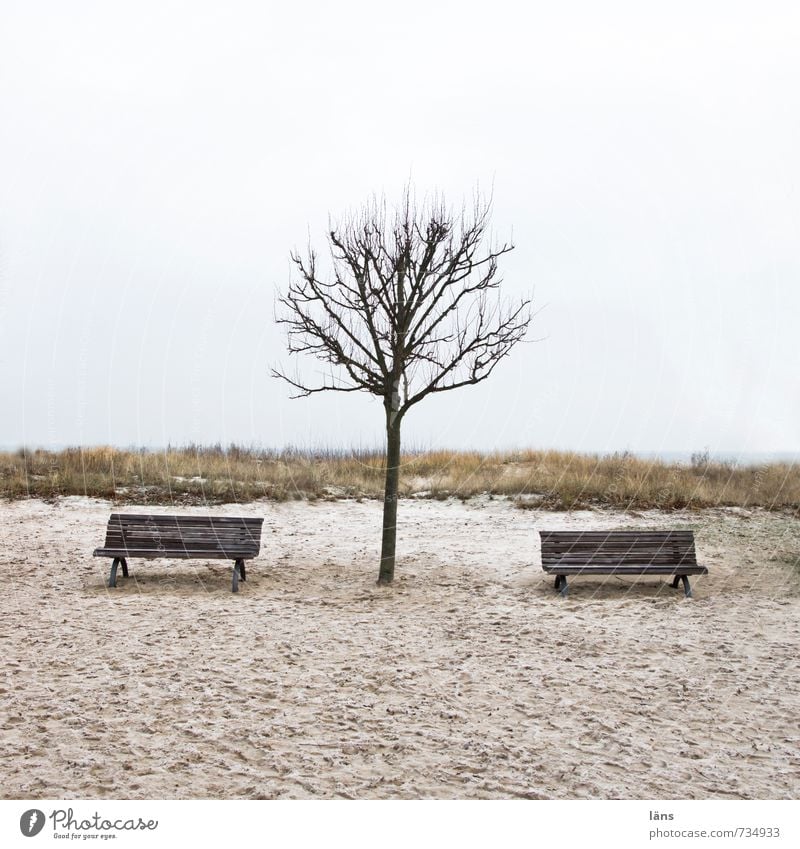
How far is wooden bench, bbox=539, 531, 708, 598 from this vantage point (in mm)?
9594

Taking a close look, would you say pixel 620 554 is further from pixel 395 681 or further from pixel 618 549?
pixel 395 681

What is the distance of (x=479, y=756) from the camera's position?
4.95 meters

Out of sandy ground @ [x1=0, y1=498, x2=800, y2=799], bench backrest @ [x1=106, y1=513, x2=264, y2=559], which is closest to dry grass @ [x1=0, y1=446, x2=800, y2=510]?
sandy ground @ [x1=0, y1=498, x2=800, y2=799]

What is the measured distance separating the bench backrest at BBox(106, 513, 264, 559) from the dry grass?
6.62 metres

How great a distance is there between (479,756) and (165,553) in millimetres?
6156

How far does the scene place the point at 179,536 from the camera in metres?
9.96

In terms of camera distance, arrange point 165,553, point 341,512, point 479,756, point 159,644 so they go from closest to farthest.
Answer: point 479,756 → point 159,644 → point 165,553 → point 341,512

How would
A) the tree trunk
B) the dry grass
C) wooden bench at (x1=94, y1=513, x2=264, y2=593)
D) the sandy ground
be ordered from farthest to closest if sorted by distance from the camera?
the dry grass → the tree trunk → wooden bench at (x1=94, y1=513, x2=264, y2=593) → the sandy ground

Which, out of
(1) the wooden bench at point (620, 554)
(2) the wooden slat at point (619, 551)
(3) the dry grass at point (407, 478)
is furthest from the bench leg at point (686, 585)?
(3) the dry grass at point (407, 478)

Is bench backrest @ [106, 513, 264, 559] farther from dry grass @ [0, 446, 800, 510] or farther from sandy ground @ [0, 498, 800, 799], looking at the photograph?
dry grass @ [0, 446, 800, 510]

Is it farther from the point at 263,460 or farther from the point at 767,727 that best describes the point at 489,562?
the point at 263,460

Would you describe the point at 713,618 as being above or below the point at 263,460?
below

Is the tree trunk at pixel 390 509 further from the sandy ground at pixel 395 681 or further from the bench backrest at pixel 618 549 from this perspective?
the bench backrest at pixel 618 549
